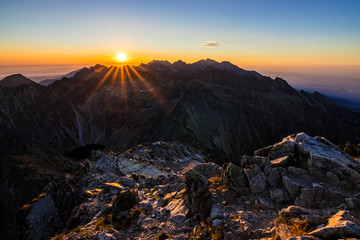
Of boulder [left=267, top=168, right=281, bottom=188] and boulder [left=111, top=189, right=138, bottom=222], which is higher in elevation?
boulder [left=267, top=168, right=281, bottom=188]

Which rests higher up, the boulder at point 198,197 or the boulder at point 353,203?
the boulder at point 353,203

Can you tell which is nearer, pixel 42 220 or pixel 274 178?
pixel 274 178

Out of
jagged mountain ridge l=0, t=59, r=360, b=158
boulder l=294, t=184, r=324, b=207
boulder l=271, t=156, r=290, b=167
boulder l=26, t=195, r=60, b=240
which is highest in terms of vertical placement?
boulder l=271, t=156, r=290, b=167

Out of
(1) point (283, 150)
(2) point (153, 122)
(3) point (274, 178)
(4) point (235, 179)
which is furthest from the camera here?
(2) point (153, 122)

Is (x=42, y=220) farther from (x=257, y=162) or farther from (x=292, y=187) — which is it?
(x=292, y=187)

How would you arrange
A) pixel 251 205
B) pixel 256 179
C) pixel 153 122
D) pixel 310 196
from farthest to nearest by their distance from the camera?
pixel 153 122
pixel 256 179
pixel 251 205
pixel 310 196

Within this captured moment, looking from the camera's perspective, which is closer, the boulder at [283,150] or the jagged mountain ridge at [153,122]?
the boulder at [283,150]

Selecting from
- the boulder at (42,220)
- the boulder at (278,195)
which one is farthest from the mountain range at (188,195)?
the boulder at (42,220)

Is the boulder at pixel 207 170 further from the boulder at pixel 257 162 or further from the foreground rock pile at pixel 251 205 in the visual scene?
the boulder at pixel 257 162

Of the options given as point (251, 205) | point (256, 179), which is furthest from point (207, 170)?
point (251, 205)

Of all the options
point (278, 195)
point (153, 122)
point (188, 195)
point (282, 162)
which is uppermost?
point (282, 162)

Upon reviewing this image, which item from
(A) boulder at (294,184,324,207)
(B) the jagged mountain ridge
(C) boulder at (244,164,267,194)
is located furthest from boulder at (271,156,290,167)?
(B) the jagged mountain ridge

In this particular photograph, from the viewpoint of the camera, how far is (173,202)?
1920 cm

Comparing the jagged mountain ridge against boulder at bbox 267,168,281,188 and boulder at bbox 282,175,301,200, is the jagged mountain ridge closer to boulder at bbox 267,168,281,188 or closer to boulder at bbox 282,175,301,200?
boulder at bbox 267,168,281,188
